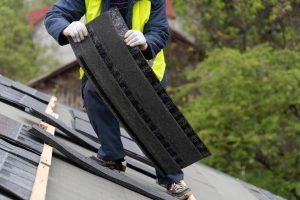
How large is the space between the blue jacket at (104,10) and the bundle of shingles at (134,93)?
0.38 feet

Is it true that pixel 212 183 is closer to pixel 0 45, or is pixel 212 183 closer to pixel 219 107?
pixel 219 107

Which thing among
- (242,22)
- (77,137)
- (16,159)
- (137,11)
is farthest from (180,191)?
(242,22)

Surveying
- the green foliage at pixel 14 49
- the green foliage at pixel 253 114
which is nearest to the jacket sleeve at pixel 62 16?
the green foliage at pixel 253 114

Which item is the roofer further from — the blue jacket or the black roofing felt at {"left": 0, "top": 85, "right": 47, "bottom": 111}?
the black roofing felt at {"left": 0, "top": 85, "right": 47, "bottom": 111}

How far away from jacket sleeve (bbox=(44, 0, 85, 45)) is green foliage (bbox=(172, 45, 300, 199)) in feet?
31.2

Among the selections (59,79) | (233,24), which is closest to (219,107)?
(233,24)

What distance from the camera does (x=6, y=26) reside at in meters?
31.4

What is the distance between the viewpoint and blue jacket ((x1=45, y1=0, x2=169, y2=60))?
368 cm

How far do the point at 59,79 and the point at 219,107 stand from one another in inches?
583

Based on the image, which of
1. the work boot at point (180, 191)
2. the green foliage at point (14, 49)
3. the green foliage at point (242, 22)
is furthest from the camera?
the green foliage at point (14, 49)

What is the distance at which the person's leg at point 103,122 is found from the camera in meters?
3.85

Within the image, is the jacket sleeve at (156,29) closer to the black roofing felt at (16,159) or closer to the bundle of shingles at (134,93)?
the bundle of shingles at (134,93)

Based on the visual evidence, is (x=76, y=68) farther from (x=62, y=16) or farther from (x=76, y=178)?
(x=76, y=178)

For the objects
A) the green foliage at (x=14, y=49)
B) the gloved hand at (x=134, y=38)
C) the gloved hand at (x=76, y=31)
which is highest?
the green foliage at (x=14, y=49)
